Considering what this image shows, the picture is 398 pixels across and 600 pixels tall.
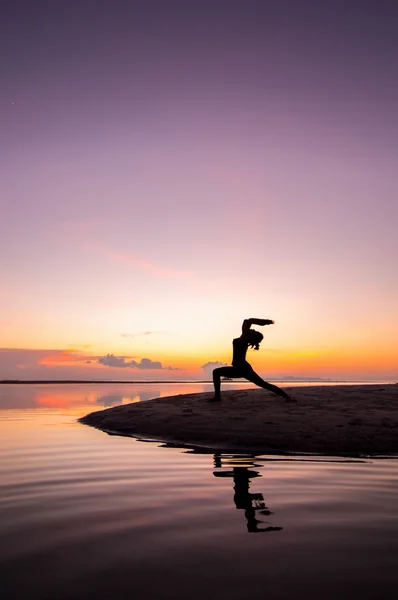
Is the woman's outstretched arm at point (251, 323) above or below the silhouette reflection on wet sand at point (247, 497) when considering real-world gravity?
above

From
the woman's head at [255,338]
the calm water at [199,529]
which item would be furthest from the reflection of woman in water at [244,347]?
the calm water at [199,529]

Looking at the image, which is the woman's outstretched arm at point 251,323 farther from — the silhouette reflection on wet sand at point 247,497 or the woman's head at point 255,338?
the silhouette reflection on wet sand at point 247,497

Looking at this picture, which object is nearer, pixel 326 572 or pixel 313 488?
pixel 326 572

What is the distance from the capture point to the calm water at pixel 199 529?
3197 mm

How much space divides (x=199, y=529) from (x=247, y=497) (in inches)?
55.9

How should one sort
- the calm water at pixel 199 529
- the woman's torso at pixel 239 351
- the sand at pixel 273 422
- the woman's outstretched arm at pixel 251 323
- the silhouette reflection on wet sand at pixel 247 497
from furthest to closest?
the woman's torso at pixel 239 351 < the woman's outstretched arm at pixel 251 323 < the sand at pixel 273 422 < the silhouette reflection on wet sand at pixel 247 497 < the calm water at pixel 199 529

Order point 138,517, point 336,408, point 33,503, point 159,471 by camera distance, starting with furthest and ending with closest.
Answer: point 336,408 < point 159,471 < point 33,503 < point 138,517

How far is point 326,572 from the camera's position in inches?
133

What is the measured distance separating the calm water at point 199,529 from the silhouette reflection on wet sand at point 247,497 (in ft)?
0.07

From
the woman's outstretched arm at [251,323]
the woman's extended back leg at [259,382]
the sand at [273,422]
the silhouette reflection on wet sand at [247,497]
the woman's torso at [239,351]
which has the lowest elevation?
the silhouette reflection on wet sand at [247,497]

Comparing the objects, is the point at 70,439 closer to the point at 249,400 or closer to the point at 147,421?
the point at 147,421

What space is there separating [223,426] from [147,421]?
278cm

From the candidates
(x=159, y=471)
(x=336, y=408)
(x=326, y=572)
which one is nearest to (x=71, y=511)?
(x=159, y=471)

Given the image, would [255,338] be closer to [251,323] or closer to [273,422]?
[251,323]
